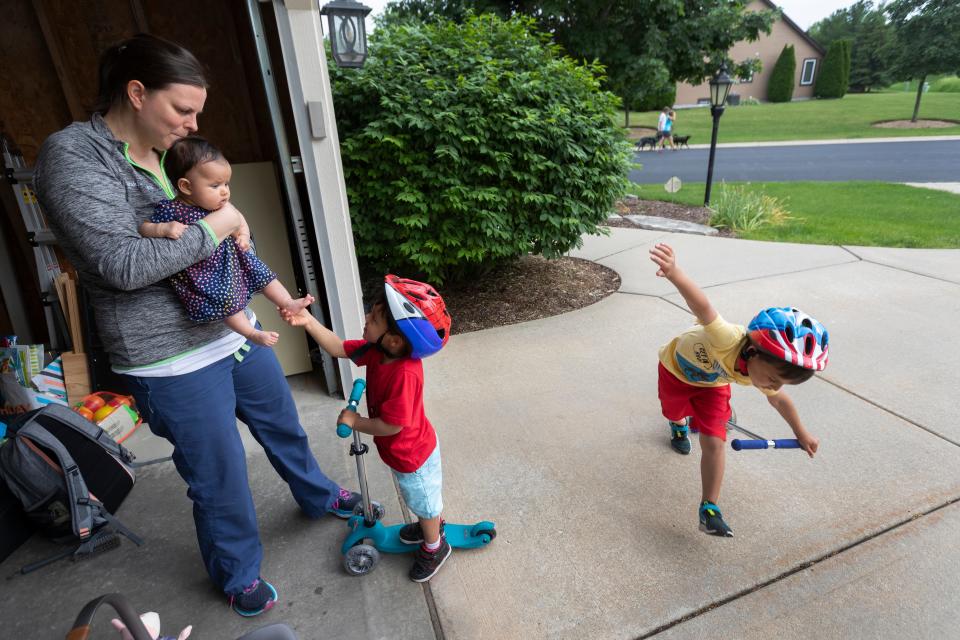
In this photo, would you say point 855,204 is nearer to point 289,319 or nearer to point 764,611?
point 764,611

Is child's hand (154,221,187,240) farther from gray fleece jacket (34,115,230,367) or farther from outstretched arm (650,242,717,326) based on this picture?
outstretched arm (650,242,717,326)

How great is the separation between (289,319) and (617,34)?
43.5 ft

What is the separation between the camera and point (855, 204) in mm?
9273

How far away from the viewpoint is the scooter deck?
223 centimetres

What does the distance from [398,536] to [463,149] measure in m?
3.03

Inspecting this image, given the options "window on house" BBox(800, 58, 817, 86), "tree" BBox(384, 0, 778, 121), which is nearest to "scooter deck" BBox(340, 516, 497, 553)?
"tree" BBox(384, 0, 778, 121)

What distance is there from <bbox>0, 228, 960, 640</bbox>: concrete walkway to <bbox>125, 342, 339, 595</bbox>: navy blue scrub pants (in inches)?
10.4

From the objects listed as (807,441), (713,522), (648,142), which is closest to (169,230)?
(713,522)

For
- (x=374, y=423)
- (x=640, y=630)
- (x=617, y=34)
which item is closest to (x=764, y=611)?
(x=640, y=630)

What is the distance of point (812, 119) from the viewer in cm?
2794

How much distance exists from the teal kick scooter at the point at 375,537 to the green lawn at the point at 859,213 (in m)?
4.42

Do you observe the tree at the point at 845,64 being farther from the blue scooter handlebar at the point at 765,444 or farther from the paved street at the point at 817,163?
the blue scooter handlebar at the point at 765,444

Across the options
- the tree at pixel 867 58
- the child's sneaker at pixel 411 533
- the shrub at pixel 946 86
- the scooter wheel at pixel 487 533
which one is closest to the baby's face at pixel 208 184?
the child's sneaker at pixel 411 533

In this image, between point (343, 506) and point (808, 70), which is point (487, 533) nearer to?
point (343, 506)
